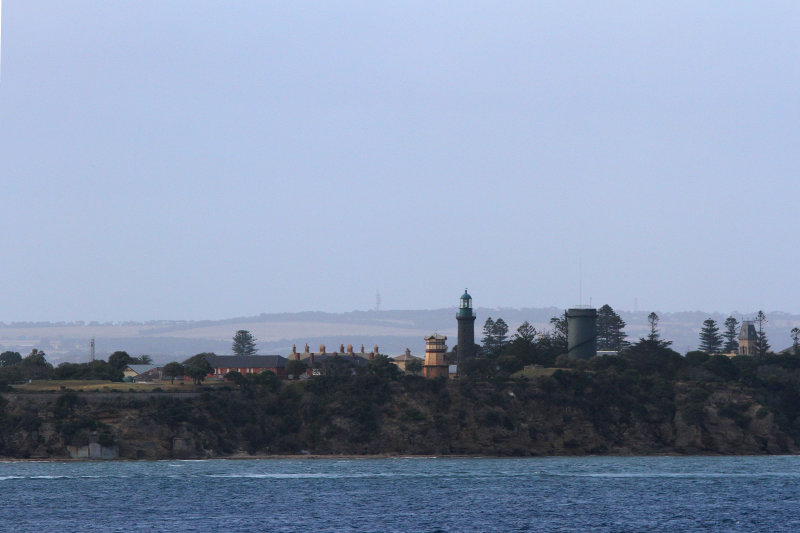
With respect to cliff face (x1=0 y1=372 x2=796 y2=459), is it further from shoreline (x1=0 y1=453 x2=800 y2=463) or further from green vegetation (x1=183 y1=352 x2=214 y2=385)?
Result: green vegetation (x1=183 y1=352 x2=214 y2=385)

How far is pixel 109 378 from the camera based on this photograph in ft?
653

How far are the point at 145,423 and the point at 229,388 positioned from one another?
16894mm

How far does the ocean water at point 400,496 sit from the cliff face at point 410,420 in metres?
6.42

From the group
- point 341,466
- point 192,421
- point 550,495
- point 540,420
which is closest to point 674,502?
point 550,495

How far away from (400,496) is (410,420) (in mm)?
54774

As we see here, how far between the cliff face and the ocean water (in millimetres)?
6416

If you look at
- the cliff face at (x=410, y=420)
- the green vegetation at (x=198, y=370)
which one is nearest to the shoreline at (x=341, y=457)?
the cliff face at (x=410, y=420)

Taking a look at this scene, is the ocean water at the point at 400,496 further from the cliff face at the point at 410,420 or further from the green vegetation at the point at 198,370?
the green vegetation at the point at 198,370

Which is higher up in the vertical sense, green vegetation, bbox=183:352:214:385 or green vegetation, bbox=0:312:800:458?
green vegetation, bbox=183:352:214:385

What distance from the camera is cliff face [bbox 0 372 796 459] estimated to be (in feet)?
540

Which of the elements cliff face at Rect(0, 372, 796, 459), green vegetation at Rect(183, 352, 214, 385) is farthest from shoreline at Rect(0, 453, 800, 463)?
green vegetation at Rect(183, 352, 214, 385)

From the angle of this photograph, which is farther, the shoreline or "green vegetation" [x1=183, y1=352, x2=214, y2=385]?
"green vegetation" [x1=183, y1=352, x2=214, y2=385]

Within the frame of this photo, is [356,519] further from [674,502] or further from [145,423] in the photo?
[145,423]

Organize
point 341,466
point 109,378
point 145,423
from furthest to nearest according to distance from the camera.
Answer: point 109,378 < point 145,423 < point 341,466
